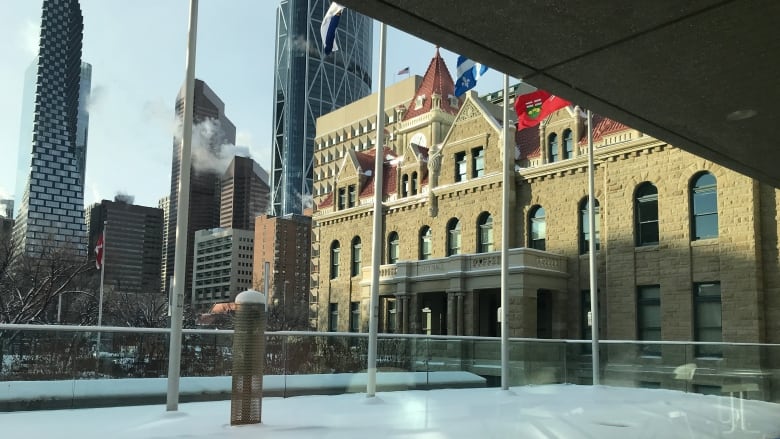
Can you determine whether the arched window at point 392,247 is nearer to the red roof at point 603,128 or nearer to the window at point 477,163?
the window at point 477,163

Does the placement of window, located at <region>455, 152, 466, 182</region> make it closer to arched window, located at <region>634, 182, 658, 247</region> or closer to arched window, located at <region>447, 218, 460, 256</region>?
arched window, located at <region>447, 218, 460, 256</region>

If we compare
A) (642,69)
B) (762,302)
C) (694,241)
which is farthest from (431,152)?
(642,69)

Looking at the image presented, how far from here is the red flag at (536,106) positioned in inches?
848

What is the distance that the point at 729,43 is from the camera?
5758 mm

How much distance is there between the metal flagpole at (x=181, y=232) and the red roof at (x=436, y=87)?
4200cm

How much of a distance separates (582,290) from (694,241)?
696cm

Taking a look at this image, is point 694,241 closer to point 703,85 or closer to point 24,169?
point 703,85

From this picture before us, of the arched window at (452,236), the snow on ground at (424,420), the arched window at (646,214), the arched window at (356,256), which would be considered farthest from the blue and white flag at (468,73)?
the arched window at (356,256)

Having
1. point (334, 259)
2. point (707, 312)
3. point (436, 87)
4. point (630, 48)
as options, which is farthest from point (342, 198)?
point (630, 48)

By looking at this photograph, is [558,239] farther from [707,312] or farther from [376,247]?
[376,247]

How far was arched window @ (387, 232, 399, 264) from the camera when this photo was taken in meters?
49.1

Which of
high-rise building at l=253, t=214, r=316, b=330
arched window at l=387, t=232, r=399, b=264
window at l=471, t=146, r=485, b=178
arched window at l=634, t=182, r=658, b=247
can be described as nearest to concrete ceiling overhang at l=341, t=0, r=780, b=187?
arched window at l=634, t=182, r=658, b=247

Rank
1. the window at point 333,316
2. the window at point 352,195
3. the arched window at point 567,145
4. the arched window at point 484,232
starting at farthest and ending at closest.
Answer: the window at point 352,195
the window at point 333,316
the arched window at point 484,232
the arched window at point 567,145

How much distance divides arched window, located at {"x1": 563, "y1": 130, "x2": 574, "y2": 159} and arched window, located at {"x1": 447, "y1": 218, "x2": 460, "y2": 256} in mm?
8472
